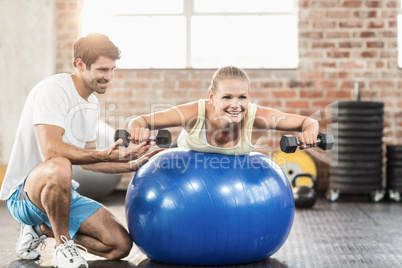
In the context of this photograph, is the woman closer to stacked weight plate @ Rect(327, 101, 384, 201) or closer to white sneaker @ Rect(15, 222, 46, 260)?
white sneaker @ Rect(15, 222, 46, 260)

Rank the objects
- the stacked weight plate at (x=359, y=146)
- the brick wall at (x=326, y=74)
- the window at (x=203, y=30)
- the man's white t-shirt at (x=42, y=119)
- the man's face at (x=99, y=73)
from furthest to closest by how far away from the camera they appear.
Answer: the window at (x=203, y=30) → the brick wall at (x=326, y=74) → the stacked weight plate at (x=359, y=146) → the man's face at (x=99, y=73) → the man's white t-shirt at (x=42, y=119)

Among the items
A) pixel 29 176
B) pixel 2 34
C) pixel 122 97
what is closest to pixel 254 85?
pixel 122 97

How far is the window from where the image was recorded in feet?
16.9

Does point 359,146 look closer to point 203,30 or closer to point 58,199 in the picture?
point 203,30

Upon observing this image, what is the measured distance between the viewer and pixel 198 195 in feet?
6.88

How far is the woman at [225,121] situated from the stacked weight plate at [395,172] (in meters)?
Result: 2.58

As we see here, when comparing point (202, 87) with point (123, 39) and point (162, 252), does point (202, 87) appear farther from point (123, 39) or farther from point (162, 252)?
point (162, 252)

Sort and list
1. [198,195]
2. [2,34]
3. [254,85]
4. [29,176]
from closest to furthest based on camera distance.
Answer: [198,195] → [29,176] → [2,34] → [254,85]

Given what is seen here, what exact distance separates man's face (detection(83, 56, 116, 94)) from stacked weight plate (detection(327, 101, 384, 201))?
285cm

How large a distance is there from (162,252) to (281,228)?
52cm

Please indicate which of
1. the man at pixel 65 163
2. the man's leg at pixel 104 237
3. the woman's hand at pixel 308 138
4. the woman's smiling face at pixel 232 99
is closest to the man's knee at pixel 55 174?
the man at pixel 65 163

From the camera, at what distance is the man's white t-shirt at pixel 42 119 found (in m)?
2.20

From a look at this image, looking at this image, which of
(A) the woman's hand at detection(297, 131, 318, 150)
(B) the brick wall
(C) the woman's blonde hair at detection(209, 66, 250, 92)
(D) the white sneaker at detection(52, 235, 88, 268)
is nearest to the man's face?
(C) the woman's blonde hair at detection(209, 66, 250, 92)

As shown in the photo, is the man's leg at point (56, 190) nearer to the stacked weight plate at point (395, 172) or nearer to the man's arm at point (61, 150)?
the man's arm at point (61, 150)
